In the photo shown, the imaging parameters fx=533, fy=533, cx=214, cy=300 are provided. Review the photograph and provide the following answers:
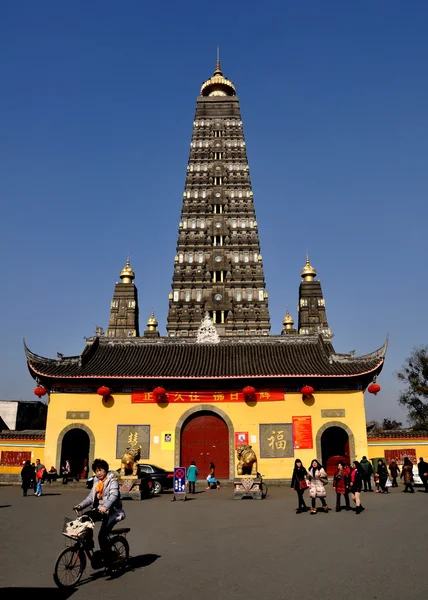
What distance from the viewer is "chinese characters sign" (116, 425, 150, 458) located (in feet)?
82.8

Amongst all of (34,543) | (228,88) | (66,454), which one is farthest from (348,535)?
(228,88)

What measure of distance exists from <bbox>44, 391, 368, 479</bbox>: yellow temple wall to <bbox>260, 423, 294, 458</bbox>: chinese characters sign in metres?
0.19

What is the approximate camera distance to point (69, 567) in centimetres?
695

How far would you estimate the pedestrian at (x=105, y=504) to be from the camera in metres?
7.40

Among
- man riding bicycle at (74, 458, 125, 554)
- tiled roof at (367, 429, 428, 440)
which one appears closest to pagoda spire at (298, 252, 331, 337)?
tiled roof at (367, 429, 428, 440)

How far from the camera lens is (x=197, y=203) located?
178 ft

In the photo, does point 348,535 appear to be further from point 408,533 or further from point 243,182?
point 243,182

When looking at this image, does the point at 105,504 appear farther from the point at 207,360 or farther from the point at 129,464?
the point at 207,360

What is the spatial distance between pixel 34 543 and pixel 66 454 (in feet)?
55.8

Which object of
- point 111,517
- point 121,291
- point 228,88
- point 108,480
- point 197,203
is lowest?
point 111,517

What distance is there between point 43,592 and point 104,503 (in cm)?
131

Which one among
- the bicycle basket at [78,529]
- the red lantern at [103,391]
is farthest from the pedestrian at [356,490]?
the red lantern at [103,391]

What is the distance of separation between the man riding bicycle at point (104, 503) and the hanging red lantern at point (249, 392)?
57.7ft

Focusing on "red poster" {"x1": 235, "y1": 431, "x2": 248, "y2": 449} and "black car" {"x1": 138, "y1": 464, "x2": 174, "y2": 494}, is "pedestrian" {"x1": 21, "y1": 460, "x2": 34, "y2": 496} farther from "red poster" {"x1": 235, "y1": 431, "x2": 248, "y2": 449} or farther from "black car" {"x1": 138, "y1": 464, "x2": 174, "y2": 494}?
"red poster" {"x1": 235, "y1": 431, "x2": 248, "y2": 449}
